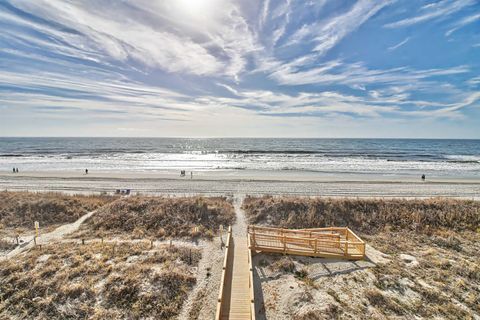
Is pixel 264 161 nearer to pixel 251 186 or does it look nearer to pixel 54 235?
pixel 251 186

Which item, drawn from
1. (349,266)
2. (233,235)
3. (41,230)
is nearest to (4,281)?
(41,230)

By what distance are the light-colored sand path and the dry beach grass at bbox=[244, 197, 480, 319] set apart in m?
12.4

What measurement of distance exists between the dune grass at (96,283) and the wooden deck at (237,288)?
1.73 metres

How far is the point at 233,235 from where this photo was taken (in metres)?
14.7

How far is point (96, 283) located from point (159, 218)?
6.84 metres

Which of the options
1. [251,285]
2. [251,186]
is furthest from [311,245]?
[251,186]

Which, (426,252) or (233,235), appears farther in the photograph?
(233,235)

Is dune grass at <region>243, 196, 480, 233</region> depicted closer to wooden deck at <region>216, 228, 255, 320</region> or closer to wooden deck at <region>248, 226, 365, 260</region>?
wooden deck at <region>248, 226, 365, 260</region>

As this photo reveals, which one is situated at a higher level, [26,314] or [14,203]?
[14,203]

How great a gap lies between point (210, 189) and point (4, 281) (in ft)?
58.7

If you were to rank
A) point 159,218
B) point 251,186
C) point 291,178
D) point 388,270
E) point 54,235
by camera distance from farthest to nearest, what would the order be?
1. point 291,178
2. point 251,186
3. point 159,218
4. point 54,235
5. point 388,270

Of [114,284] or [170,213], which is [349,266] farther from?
[170,213]

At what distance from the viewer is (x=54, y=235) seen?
14859mm

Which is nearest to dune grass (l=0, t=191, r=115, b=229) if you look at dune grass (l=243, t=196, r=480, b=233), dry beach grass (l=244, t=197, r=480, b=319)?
dune grass (l=243, t=196, r=480, b=233)
